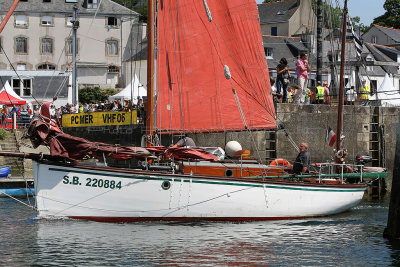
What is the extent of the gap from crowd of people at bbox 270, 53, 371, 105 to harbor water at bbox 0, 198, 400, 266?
8091 millimetres

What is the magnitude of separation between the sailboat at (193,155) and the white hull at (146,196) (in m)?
0.03

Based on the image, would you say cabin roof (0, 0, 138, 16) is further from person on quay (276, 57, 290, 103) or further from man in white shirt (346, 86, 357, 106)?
person on quay (276, 57, 290, 103)

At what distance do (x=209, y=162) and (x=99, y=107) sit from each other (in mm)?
22203

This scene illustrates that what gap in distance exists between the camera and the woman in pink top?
31000mm

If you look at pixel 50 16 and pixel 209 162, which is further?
pixel 50 16

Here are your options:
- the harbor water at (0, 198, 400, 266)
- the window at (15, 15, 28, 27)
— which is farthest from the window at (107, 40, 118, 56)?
the harbor water at (0, 198, 400, 266)

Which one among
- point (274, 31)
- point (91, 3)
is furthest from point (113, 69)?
point (274, 31)

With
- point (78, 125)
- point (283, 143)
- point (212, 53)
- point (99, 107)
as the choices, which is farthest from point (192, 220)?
point (99, 107)

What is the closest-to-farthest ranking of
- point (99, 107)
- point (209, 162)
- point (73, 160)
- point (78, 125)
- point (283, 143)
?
point (73, 160) → point (209, 162) → point (283, 143) → point (78, 125) → point (99, 107)

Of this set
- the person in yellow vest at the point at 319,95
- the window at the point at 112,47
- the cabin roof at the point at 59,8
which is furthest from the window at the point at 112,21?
the person in yellow vest at the point at 319,95

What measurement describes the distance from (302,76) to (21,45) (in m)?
57.5

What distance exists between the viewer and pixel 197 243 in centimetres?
1980

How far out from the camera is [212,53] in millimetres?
26016

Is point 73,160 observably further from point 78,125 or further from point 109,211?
point 78,125
